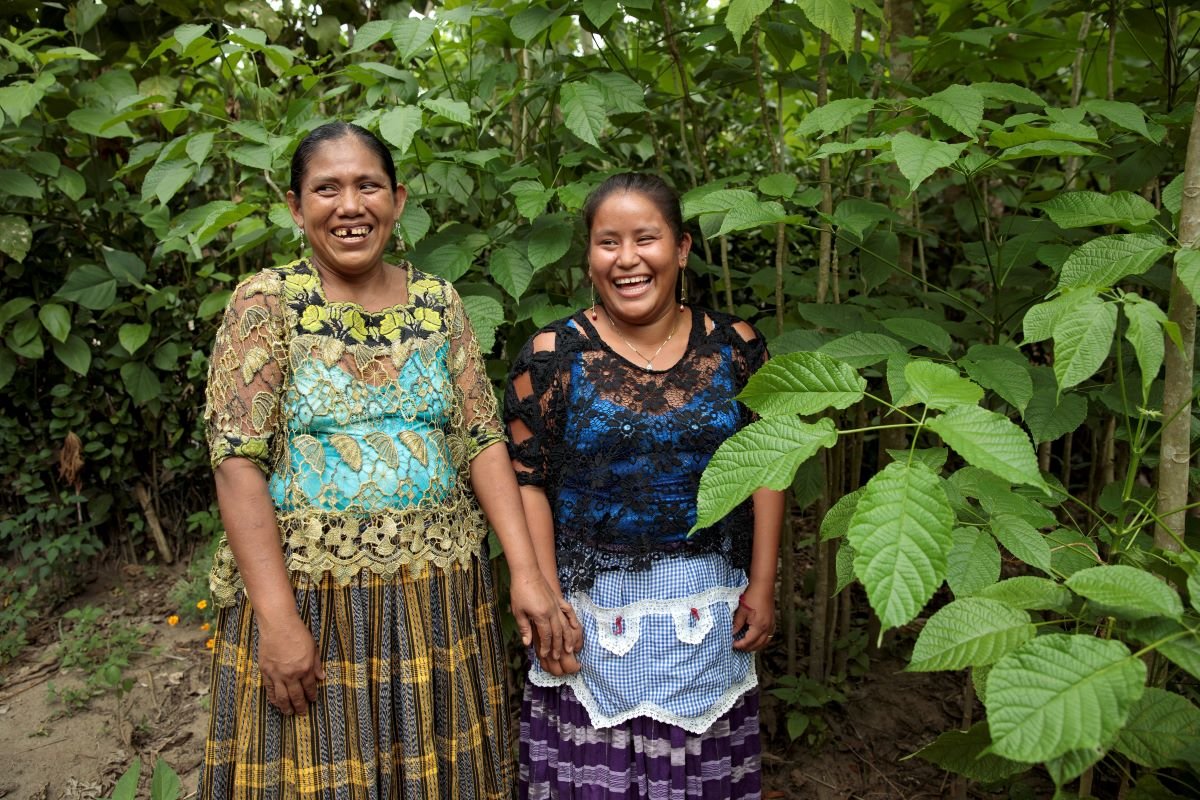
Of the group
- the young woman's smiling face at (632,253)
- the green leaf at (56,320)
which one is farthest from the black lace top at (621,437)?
the green leaf at (56,320)

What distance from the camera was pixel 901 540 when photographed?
985mm

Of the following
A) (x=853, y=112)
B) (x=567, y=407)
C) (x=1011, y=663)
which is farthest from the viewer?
(x=567, y=407)

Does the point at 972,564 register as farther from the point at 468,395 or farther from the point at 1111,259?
the point at 468,395

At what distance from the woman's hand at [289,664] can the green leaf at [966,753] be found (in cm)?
107

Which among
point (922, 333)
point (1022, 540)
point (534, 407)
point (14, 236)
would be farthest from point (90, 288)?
point (1022, 540)

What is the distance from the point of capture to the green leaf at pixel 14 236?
3.09 metres

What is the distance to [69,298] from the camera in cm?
317

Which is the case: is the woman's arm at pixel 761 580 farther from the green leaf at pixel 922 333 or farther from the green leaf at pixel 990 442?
the green leaf at pixel 990 442

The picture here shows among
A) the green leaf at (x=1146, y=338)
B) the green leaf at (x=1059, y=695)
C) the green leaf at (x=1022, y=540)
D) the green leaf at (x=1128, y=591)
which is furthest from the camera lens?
the green leaf at (x=1022, y=540)

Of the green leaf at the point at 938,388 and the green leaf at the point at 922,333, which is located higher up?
the green leaf at the point at 922,333

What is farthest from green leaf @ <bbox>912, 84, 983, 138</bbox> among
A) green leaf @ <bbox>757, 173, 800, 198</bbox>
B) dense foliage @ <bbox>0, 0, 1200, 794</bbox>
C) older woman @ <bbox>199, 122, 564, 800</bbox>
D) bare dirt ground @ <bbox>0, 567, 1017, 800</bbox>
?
bare dirt ground @ <bbox>0, 567, 1017, 800</bbox>

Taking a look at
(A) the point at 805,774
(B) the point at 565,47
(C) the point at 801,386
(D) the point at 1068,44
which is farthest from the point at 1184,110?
(B) the point at 565,47

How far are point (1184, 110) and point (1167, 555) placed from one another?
1.14 meters

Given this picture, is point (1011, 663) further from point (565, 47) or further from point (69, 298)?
point (565, 47)
